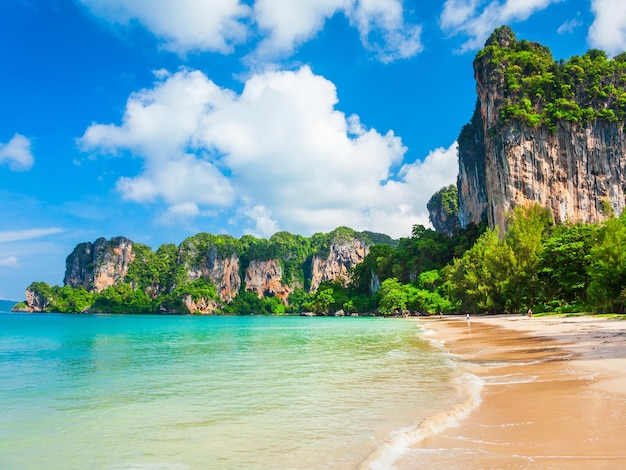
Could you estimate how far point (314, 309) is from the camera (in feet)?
377

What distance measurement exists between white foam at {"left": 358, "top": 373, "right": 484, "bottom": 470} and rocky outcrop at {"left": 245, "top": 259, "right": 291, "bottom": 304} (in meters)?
171

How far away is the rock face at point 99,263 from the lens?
525 ft

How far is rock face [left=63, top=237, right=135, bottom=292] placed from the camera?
160 metres

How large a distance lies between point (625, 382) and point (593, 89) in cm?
7386

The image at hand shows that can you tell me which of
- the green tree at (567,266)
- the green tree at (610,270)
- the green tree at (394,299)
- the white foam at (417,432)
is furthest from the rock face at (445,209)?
the white foam at (417,432)

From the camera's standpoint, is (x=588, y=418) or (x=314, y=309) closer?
(x=588, y=418)

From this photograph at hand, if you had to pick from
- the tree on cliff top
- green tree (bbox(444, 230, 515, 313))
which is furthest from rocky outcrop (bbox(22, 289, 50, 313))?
the tree on cliff top

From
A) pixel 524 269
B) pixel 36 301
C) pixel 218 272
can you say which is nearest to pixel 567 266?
pixel 524 269

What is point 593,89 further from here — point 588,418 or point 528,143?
point 588,418

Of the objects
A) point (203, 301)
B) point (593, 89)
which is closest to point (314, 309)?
point (203, 301)

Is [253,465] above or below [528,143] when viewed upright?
below

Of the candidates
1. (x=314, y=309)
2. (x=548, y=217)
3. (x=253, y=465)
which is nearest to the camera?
(x=253, y=465)

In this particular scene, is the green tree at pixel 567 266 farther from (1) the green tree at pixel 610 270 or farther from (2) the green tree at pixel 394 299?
(2) the green tree at pixel 394 299

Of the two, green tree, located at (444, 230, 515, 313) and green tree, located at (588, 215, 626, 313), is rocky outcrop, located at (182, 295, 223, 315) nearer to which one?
green tree, located at (444, 230, 515, 313)
